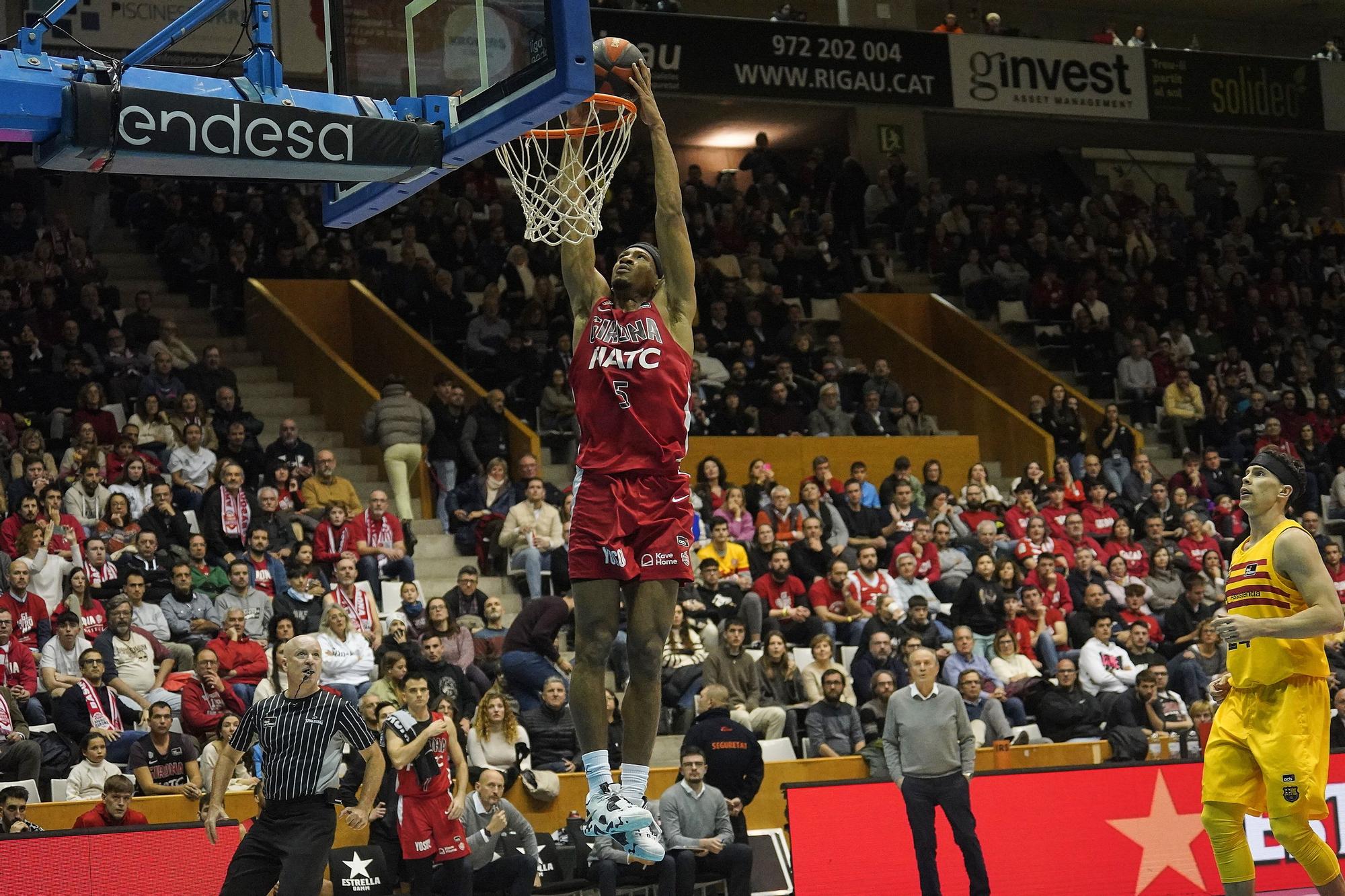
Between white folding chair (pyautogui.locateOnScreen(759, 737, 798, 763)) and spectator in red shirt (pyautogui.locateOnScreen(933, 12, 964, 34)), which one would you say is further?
spectator in red shirt (pyautogui.locateOnScreen(933, 12, 964, 34))

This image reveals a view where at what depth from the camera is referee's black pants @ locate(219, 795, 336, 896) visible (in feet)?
27.0

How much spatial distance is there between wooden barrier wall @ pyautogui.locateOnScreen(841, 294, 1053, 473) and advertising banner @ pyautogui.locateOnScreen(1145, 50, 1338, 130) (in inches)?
227

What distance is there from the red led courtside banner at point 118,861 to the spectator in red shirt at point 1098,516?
1110 cm

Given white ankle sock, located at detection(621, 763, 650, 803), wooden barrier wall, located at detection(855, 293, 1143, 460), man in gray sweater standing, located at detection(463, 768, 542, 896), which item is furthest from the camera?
wooden barrier wall, located at detection(855, 293, 1143, 460)

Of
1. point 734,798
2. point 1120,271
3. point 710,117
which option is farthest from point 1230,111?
point 734,798

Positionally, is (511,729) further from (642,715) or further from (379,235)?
(379,235)

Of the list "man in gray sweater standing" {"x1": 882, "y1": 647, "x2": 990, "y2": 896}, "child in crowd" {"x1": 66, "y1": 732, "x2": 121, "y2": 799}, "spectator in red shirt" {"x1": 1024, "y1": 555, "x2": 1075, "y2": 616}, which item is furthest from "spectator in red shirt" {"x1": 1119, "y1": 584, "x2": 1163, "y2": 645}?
"child in crowd" {"x1": 66, "y1": 732, "x2": 121, "y2": 799}

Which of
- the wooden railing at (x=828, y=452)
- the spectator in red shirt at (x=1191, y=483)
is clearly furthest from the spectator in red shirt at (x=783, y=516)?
the spectator in red shirt at (x=1191, y=483)

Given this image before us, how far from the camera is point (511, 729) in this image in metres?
12.2

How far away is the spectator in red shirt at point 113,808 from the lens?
10602 mm

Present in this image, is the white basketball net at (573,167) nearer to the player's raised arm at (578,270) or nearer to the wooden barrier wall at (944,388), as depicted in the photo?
the player's raised arm at (578,270)

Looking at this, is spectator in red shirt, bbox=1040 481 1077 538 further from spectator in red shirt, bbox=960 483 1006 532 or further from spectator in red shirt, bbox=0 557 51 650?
spectator in red shirt, bbox=0 557 51 650

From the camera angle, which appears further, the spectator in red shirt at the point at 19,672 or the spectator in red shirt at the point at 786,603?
the spectator in red shirt at the point at 786,603

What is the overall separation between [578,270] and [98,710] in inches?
283
